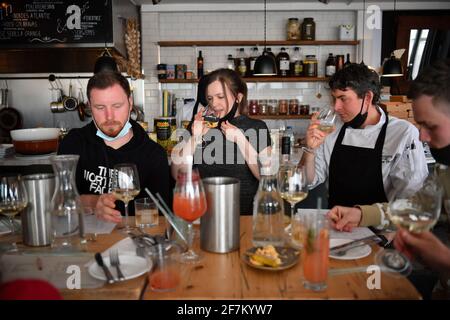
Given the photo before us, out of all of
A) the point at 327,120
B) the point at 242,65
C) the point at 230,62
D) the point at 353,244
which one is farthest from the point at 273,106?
the point at 353,244

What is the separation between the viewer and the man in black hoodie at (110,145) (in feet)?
7.57

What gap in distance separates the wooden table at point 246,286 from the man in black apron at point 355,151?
122 cm

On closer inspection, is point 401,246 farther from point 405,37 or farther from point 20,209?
point 405,37

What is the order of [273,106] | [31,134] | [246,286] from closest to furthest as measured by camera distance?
[246,286]
[31,134]
[273,106]

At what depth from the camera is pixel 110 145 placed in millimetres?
2453

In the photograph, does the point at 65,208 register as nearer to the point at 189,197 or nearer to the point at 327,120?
the point at 189,197

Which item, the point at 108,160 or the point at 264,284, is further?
the point at 108,160

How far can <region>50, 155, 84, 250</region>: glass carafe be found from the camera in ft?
4.92

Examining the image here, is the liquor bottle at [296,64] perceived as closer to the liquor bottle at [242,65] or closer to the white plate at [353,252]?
the liquor bottle at [242,65]

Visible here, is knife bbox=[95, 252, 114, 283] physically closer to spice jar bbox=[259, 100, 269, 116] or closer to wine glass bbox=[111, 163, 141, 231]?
wine glass bbox=[111, 163, 141, 231]

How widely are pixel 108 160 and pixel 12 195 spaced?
0.91 m

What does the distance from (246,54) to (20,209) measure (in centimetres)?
540

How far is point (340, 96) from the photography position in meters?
2.68

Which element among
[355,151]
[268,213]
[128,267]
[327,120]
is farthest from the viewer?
[355,151]
